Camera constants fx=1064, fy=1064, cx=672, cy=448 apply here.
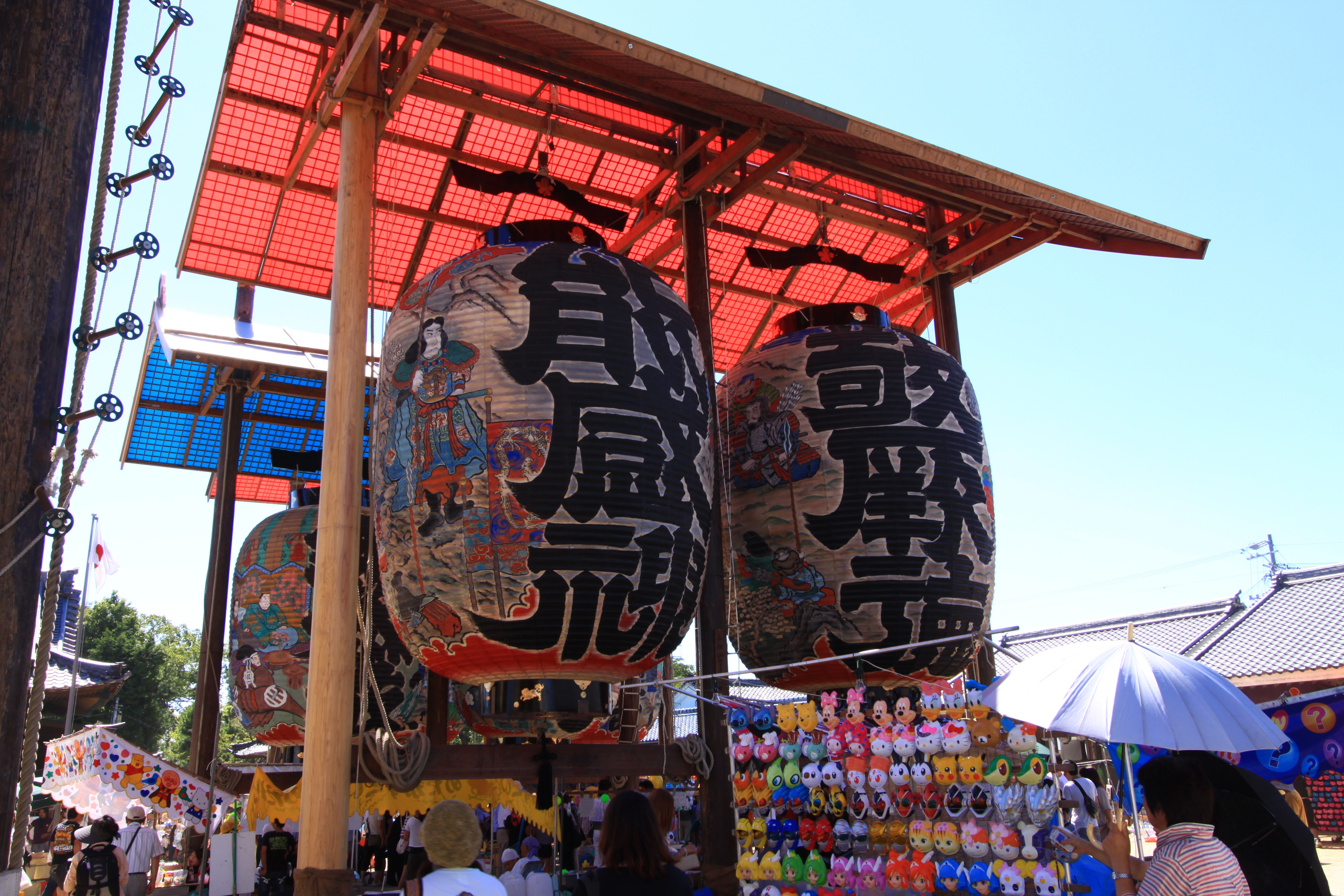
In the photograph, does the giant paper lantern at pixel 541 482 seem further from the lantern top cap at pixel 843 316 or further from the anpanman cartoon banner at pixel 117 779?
the anpanman cartoon banner at pixel 117 779

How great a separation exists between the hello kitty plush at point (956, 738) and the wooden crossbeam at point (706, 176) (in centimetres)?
473

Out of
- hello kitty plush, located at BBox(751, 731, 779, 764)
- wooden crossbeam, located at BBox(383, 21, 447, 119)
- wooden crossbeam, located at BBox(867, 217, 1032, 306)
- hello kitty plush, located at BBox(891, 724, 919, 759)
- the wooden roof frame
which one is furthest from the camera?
wooden crossbeam, located at BBox(867, 217, 1032, 306)

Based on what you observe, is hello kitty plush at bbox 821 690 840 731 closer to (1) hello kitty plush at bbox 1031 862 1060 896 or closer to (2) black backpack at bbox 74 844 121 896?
(1) hello kitty plush at bbox 1031 862 1060 896

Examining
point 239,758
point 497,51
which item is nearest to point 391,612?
point 497,51

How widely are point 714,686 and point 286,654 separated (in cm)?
543

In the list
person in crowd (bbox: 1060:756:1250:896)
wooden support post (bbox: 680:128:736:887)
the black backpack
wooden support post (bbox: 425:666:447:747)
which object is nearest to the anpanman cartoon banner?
the black backpack

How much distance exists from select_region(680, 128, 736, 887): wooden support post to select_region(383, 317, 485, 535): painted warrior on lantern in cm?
182

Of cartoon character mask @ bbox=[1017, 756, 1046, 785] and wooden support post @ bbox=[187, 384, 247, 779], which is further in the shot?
wooden support post @ bbox=[187, 384, 247, 779]

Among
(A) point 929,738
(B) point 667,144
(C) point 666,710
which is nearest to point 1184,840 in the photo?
(A) point 929,738

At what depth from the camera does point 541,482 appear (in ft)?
21.2

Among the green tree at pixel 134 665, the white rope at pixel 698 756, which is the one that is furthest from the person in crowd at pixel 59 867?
the green tree at pixel 134 665

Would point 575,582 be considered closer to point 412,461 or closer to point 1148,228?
point 412,461

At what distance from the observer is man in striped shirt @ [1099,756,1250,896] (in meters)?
3.01

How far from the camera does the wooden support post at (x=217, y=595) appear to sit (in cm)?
1134
